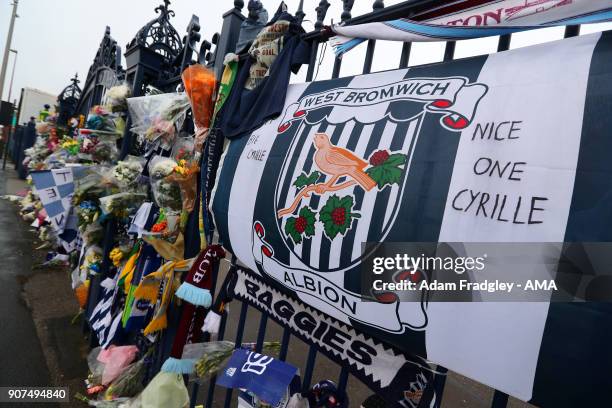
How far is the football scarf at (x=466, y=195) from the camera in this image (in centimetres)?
65

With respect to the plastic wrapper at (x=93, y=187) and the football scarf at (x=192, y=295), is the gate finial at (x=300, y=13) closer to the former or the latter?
the football scarf at (x=192, y=295)

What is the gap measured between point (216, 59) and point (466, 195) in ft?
6.04

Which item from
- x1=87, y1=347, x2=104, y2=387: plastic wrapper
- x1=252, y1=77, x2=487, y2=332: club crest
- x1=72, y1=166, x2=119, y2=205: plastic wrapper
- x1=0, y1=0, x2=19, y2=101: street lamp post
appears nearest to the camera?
x1=252, y1=77, x2=487, y2=332: club crest

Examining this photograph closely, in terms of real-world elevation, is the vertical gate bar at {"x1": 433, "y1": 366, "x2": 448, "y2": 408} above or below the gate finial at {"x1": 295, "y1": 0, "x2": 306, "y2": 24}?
below

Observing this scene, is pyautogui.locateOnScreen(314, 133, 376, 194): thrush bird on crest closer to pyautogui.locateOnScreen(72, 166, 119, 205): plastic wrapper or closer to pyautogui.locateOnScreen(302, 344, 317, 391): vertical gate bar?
pyautogui.locateOnScreen(302, 344, 317, 391): vertical gate bar

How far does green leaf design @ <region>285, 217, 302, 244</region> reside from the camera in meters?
1.14

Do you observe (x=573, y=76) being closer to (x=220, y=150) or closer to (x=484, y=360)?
(x=484, y=360)

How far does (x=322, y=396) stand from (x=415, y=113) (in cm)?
103

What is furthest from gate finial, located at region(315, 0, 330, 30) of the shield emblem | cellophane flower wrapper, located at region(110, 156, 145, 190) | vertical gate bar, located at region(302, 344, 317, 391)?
cellophane flower wrapper, located at region(110, 156, 145, 190)

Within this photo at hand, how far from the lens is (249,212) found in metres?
1.40

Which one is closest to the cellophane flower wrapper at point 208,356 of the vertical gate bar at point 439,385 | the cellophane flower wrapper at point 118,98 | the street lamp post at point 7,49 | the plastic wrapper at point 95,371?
the vertical gate bar at point 439,385

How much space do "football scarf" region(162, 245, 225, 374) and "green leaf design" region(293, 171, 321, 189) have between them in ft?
2.41

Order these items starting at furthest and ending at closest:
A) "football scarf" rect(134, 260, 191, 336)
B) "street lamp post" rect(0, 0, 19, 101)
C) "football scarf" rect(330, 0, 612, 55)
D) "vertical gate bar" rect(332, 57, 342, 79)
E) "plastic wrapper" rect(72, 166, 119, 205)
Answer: "street lamp post" rect(0, 0, 19, 101) < "plastic wrapper" rect(72, 166, 119, 205) < "football scarf" rect(134, 260, 191, 336) < "vertical gate bar" rect(332, 57, 342, 79) < "football scarf" rect(330, 0, 612, 55)

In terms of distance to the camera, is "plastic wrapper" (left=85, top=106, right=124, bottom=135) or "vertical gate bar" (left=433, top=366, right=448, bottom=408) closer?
"vertical gate bar" (left=433, top=366, right=448, bottom=408)
